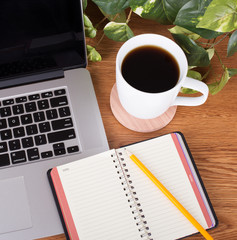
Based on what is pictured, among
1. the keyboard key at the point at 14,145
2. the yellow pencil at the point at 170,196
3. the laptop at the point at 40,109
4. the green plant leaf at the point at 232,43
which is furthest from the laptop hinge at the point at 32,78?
the green plant leaf at the point at 232,43

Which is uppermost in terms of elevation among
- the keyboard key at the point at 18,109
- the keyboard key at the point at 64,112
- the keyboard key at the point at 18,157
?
the keyboard key at the point at 64,112

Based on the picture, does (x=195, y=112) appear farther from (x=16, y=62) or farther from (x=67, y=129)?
(x=16, y=62)

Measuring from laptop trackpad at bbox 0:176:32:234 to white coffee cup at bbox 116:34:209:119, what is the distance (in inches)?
9.8

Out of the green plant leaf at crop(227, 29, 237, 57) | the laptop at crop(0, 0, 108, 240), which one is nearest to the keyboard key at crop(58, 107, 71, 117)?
the laptop at crop(0, 0, 108, 240)

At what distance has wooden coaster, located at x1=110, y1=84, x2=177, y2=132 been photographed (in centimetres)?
65

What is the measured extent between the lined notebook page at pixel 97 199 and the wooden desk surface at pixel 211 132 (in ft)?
0.24

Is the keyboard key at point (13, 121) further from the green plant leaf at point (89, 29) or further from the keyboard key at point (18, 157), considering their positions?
the green plant leaf at point (89, 29)

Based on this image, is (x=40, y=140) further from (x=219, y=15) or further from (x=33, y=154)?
(x=219, y=15)

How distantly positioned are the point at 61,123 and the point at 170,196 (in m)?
0.24

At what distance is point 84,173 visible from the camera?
59 centimetres

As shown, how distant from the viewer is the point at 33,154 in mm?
608

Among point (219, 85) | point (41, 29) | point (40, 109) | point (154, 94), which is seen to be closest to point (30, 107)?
point (40, 109)

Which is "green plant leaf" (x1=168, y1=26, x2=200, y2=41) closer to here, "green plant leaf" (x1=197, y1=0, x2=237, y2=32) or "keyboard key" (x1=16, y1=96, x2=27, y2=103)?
"green plant leaf" (x1=197, y1=0, x2=237, y2=32)

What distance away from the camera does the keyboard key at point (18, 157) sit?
60 centimetres
